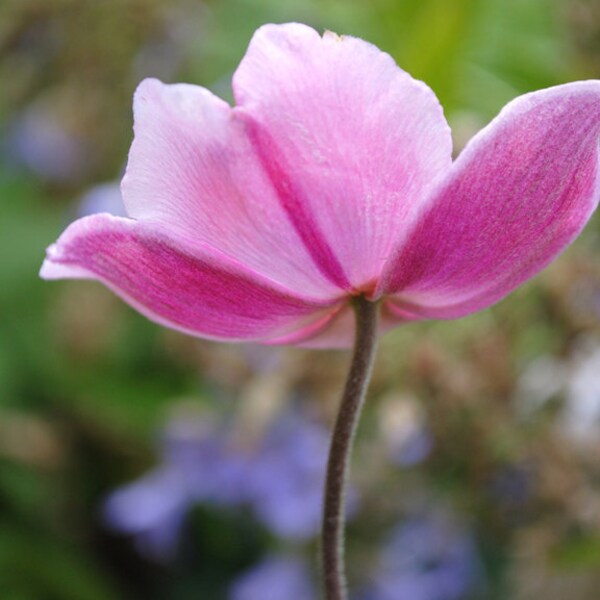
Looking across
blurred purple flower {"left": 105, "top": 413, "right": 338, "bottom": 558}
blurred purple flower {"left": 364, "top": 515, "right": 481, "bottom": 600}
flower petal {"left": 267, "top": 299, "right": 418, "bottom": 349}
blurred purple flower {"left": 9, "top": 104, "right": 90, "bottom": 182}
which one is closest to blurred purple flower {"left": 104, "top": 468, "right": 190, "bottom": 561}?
blurred purple flower {"left": 105, "top": 413, "right": 338, "bottom": 558}

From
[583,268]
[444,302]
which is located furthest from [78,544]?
[444,302]

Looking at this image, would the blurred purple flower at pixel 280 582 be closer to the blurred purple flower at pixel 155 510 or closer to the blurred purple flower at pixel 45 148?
the blurred purple flower at pixel 155 510

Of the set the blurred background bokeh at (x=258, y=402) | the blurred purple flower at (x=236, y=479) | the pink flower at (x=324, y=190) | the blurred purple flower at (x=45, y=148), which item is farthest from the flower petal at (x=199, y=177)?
the blurred purple flower at (x=45, y=148)

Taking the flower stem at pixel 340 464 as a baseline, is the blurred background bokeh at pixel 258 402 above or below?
above

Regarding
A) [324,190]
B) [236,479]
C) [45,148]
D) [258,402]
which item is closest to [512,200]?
[324,190]

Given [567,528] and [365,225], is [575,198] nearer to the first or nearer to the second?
[365,225]

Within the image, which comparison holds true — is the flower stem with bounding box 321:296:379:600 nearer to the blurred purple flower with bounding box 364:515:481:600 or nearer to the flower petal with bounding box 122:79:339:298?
the flower petal with bounding box 122:79:339:298
